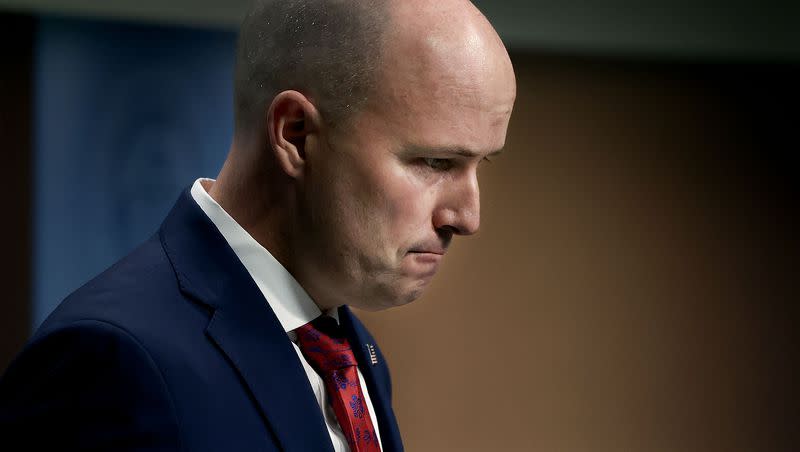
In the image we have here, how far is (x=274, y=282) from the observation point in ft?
4.16

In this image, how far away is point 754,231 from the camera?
321 cm

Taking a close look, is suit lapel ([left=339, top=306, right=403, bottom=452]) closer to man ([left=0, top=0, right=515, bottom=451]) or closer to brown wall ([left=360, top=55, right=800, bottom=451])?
man ([left=0, top=0, right=515, bottom=451])

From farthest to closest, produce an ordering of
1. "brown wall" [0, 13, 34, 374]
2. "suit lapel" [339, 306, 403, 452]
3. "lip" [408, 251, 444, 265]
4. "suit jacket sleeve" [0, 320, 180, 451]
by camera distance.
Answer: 1. "brown wall" [0, 13, 34, 374]
2. "suit lapel" [339, 306, 403, 452]
3. "lip" [408, 251, 444, 265]
4. "suit jacket sleeve" [0, 320, 180, 451]

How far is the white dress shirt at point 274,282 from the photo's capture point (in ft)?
4.14

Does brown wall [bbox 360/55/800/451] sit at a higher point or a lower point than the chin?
higher

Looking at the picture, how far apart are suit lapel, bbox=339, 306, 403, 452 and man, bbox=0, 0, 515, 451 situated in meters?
0.15

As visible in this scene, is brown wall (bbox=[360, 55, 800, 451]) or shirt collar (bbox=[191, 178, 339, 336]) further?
brown wall (bbox=[360, 55, 800, 451])

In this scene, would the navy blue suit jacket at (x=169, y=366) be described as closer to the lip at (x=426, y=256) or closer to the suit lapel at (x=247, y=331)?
the suit lapel at (x=247, y=331)

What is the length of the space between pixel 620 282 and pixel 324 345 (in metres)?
1.93

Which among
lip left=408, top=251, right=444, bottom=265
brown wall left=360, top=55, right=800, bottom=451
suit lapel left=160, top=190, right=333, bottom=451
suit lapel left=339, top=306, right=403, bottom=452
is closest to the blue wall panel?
brown wall left=360, top=55, right=800, bottom=451

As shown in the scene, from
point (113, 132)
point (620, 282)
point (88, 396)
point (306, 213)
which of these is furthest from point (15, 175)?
point (620, 282)

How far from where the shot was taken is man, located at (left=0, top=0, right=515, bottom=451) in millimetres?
1137

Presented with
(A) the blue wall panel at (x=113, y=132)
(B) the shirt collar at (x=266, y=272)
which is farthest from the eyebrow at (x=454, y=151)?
(A) the blue wall panel at (x=113, y=132)

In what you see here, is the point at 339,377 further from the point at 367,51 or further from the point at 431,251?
the point at 367,51
